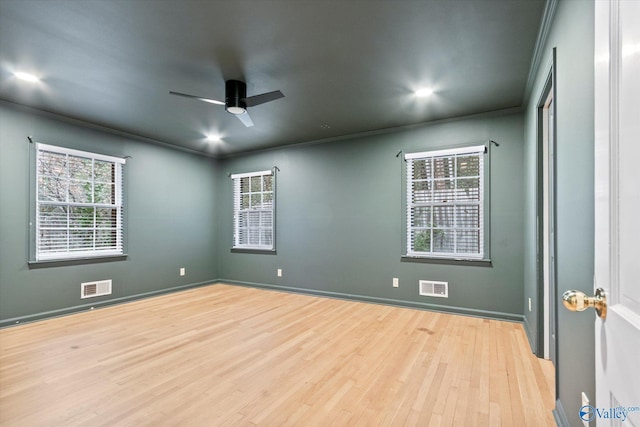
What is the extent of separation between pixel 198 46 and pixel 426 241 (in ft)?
11.4

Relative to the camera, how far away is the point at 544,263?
2719mm

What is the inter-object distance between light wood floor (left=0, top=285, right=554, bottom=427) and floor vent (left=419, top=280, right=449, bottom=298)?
332mm

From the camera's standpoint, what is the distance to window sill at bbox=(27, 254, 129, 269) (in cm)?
376

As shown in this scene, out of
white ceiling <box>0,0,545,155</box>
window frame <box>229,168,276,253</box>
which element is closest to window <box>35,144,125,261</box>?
white ceiling <box>0,0,545,155</box>

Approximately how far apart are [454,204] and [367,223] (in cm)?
124

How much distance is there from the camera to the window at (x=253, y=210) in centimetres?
563

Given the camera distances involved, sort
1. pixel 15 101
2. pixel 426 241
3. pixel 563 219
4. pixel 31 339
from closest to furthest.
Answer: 1. pixel 563 219
2. pixel 31 339
3. pixel 15 101
4. pixel 426 241

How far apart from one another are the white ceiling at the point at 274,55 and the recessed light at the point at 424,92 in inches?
2.8

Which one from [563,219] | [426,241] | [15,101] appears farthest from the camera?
[426,241]

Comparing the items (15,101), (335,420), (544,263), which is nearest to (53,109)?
(15,101)

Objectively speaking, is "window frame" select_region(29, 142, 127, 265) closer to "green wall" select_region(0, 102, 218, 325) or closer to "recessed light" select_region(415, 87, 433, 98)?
"green wall" select_region(0, 102, 218, 325)

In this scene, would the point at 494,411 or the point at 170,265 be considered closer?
the point at 494,411

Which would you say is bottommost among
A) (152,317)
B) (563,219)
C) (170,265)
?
(152,317)

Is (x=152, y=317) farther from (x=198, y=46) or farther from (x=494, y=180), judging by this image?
(x=494, y=180)
